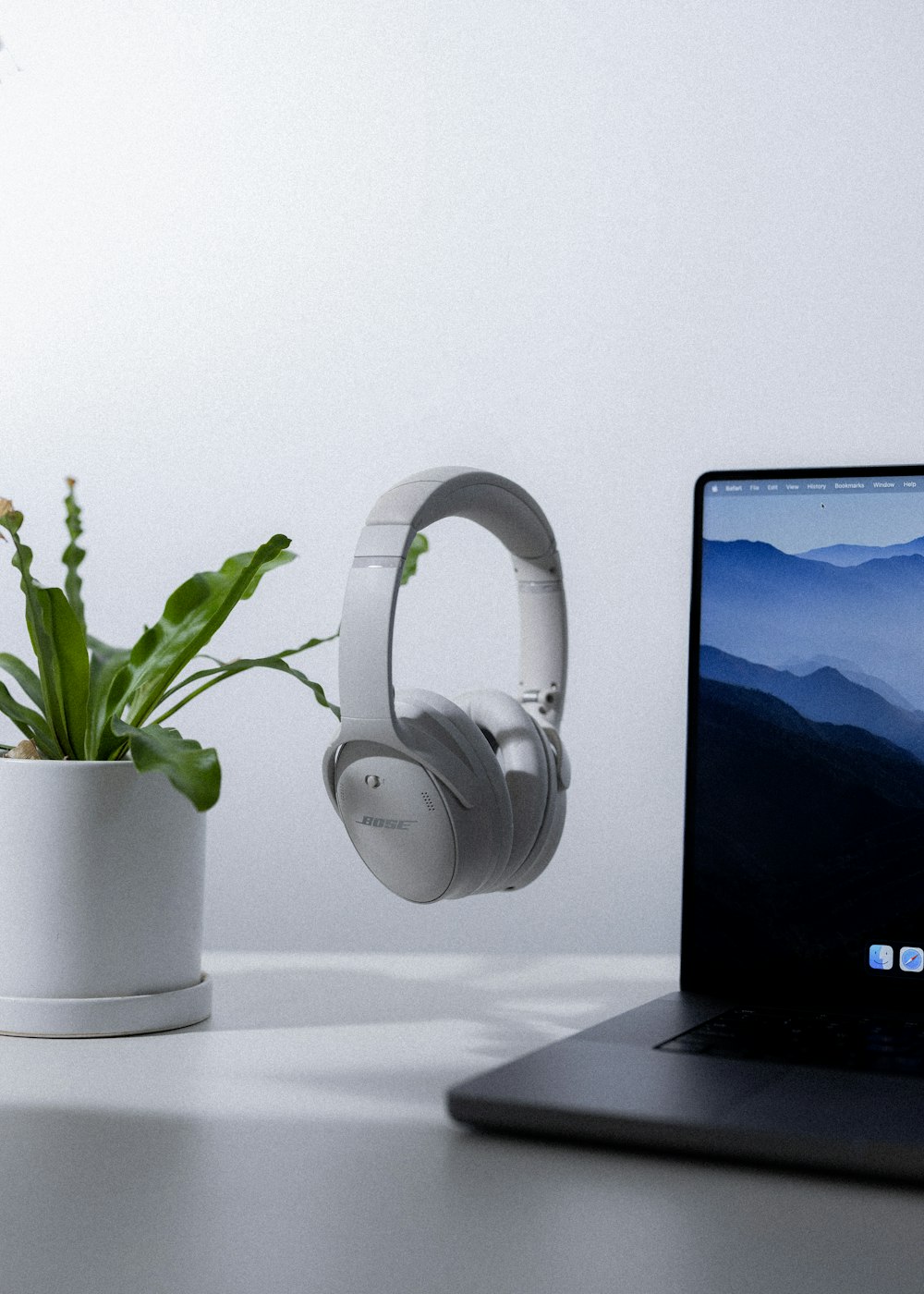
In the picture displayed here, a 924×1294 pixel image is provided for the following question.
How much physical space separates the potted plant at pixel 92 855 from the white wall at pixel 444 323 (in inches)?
17.7

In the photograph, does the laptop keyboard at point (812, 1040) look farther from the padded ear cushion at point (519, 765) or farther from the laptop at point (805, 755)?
the padded ear cushion at point (519, 765)

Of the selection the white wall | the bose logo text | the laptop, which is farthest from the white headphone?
the white wall

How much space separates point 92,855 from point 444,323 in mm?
630

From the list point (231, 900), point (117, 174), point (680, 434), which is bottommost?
point (231, 900)

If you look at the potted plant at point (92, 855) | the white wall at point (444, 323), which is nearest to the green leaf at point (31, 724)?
the potted plant at point (92, 855)

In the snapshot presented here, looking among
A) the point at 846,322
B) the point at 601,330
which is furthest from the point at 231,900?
the point at 846,322

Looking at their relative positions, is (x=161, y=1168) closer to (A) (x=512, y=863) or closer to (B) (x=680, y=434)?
(A) (x=512, y=863)

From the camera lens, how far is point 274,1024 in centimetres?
69

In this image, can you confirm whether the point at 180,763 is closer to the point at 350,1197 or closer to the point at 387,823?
the point at 387,823

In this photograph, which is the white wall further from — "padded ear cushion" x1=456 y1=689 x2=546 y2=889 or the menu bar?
"padded ear cushion" x1=456 y1=689 x2=546 y2=889

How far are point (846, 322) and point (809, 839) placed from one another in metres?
0.50

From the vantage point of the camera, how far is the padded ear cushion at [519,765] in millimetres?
657

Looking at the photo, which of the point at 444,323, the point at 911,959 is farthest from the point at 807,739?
the point at 444,323

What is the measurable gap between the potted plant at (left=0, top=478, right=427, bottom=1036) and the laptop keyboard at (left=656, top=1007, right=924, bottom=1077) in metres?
0.24
